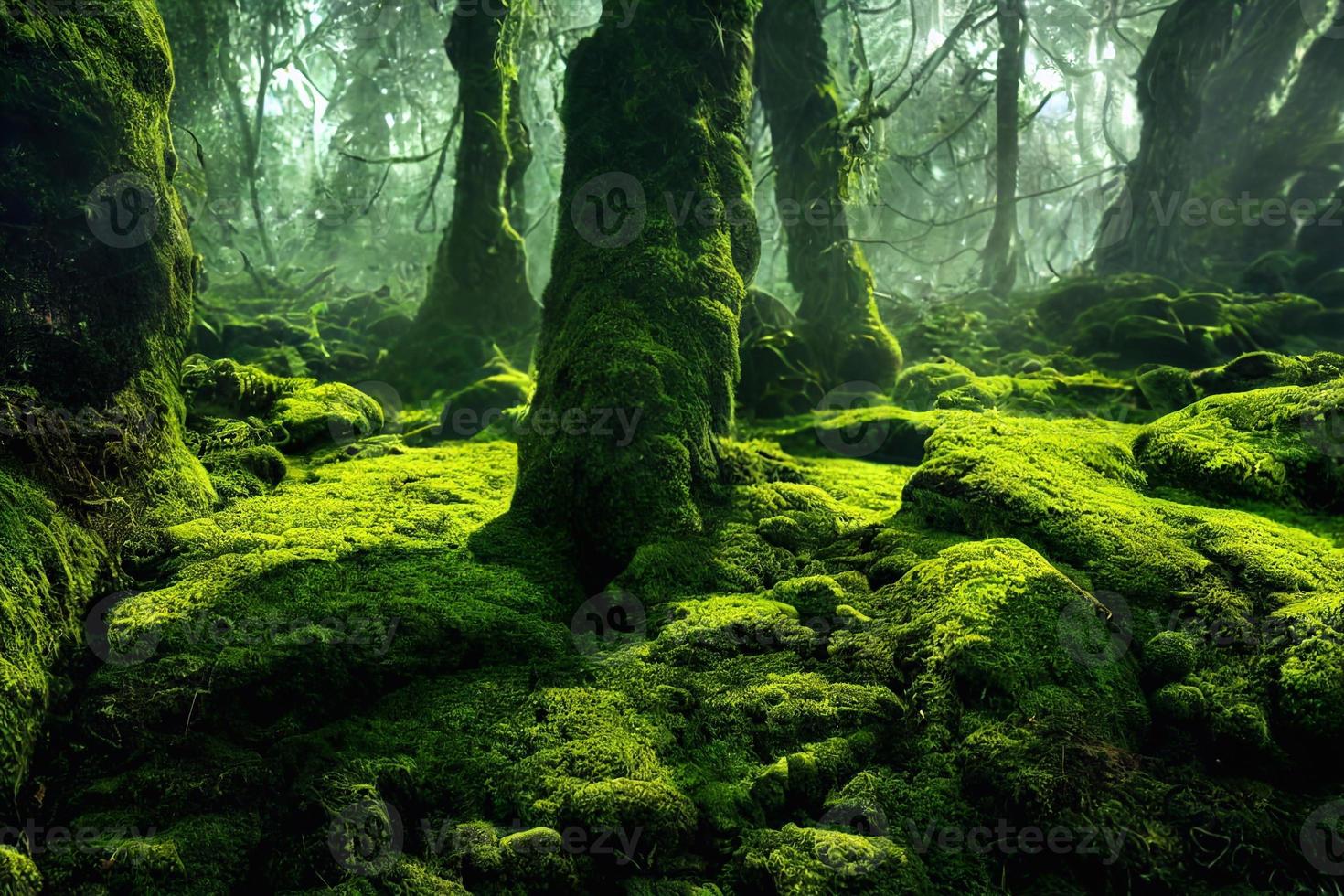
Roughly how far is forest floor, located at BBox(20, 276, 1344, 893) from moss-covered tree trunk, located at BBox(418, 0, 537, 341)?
25.9 feet

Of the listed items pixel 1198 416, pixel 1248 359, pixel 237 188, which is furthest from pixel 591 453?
pixel 237 188

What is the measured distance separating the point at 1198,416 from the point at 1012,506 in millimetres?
2633

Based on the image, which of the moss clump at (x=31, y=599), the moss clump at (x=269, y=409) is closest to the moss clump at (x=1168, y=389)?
the moss clump at (x=269, y=409)

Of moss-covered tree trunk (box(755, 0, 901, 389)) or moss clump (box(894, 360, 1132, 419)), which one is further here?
moss-covered tree trunk (box(755, 0, 901, 389))

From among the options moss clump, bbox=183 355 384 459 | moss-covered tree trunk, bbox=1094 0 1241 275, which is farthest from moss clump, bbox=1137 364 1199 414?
moss clump, bbox=183 355 384 459

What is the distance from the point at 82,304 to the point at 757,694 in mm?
4805

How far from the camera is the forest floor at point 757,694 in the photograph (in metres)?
2.95

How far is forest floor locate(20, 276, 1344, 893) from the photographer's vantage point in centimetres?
295

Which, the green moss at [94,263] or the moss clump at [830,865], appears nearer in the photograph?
the moss clump at [830,865]

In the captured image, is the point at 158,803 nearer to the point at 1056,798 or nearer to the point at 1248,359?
the point at 1056,798

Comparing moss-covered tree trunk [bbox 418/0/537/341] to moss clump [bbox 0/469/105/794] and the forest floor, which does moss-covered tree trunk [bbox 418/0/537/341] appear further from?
moss clump [bbox 0/469/105/794]

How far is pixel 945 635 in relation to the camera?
3.90m

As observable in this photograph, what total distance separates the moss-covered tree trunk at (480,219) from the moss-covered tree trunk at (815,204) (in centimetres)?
446

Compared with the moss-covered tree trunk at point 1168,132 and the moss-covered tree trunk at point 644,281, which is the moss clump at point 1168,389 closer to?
the moss-covered tree trunk at point 644,281
